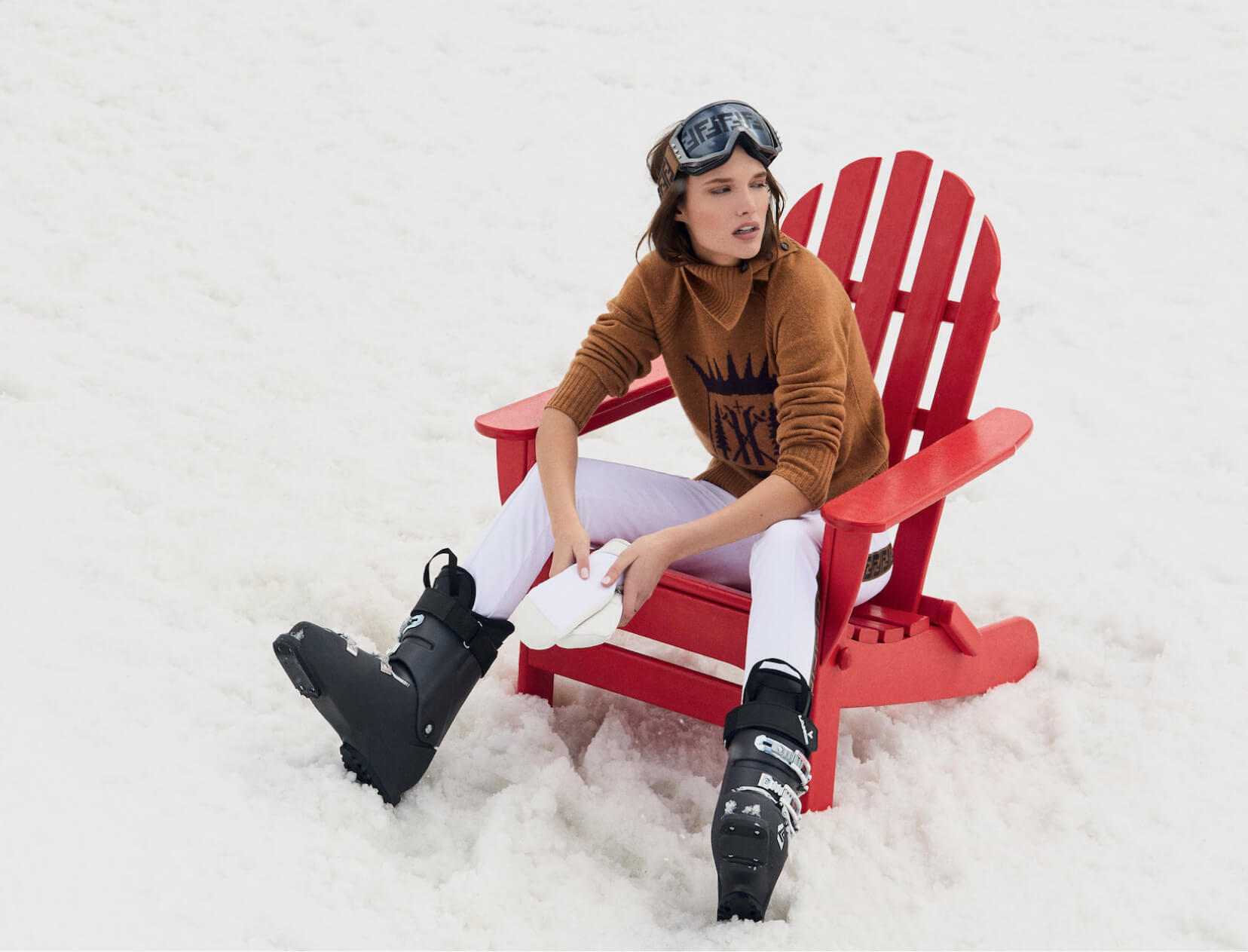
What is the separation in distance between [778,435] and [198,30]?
12.7ft

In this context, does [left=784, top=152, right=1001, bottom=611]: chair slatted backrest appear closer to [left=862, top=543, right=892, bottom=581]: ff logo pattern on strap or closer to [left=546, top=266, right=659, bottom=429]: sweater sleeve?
[left=862, top=543, right=892, bottom=581]: ff logo pattern on strap

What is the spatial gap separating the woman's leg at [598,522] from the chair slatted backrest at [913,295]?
367mm

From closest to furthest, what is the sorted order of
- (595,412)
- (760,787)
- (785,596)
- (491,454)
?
(760,787) → (785,596) → (595,412) → (491,454)

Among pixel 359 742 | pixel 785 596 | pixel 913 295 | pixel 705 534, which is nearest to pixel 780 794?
pixel 785 596

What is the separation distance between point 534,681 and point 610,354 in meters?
0.59

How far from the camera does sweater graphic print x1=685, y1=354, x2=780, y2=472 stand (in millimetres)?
1972

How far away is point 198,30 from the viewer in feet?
15.9

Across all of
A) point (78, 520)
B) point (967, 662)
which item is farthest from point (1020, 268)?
point (78, 520)

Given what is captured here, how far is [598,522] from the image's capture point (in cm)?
203

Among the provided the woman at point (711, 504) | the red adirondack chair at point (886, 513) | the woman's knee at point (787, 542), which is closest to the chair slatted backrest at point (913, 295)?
the red adirondack chair at point (886, 513)

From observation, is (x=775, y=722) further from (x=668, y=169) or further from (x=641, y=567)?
(x=668, y=169)

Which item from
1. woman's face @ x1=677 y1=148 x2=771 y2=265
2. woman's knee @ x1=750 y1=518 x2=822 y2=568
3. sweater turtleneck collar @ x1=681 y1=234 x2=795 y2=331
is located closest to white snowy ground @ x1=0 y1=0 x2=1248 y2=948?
woman's knee @ x1=750 y1=518 x2=822 y2=568

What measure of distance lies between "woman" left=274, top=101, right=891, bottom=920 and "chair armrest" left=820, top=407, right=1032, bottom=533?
81 millimetres

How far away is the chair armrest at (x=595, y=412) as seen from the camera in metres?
2.08
